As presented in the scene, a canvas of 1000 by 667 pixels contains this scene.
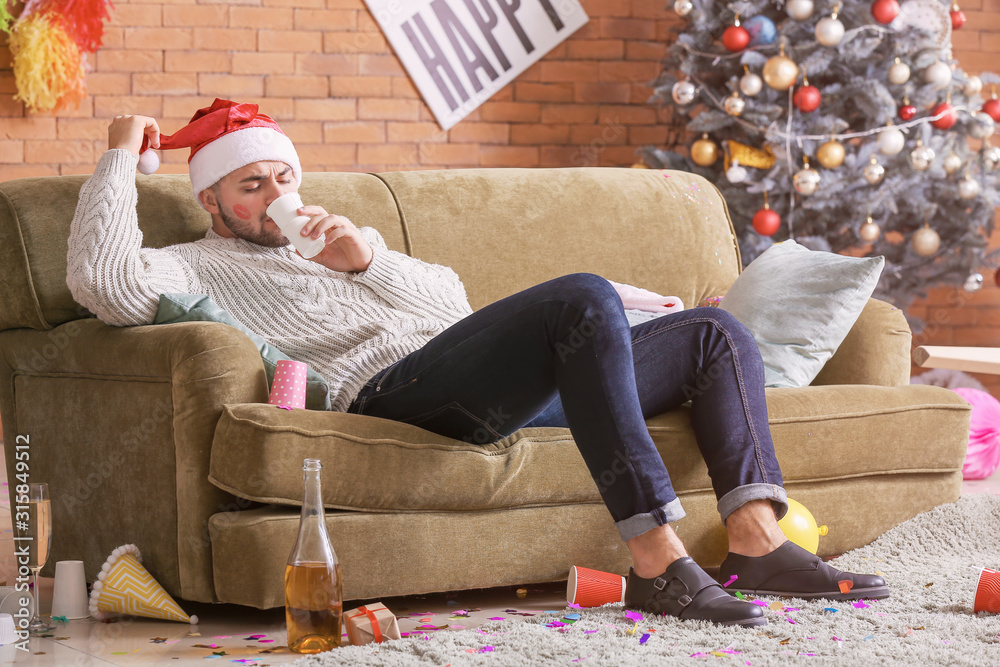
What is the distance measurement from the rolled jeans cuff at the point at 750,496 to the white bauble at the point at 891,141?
2.27m

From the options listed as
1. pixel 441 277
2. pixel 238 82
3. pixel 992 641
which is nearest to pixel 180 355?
pixel 441 277

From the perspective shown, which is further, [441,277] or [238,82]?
[238,82]

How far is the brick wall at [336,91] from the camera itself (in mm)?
3836

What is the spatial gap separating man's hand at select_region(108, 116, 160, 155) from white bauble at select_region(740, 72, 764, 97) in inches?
87.7

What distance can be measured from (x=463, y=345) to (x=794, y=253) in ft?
3.37

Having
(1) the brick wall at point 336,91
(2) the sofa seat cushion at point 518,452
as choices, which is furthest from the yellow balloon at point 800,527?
(1) the brick wall at point 336,91

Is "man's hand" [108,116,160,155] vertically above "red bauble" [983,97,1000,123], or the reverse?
"red bauble" [983,97,1000,123]

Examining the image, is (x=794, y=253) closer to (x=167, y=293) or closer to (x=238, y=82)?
(x=167, y=293)

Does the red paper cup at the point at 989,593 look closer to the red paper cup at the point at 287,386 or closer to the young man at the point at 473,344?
the young man at the point at 473,344

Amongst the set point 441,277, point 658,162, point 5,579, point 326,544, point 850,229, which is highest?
point 658,162

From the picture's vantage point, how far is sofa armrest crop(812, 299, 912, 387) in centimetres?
229

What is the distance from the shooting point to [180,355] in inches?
66.5

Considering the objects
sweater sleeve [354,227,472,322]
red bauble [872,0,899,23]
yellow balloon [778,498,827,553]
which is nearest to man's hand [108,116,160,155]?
sweater sleeve [354,227,472,322]

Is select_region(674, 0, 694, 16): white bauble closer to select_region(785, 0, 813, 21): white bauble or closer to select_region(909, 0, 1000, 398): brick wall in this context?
select_region(785, 0, 813, 21): white bauble
